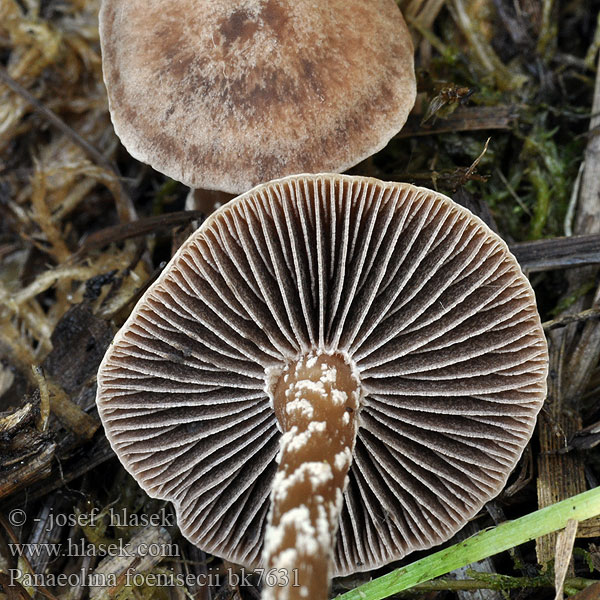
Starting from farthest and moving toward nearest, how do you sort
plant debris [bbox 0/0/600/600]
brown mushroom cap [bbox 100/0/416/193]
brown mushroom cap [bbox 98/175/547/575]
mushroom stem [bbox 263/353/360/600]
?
plant debris [bbox 0/0/600/600]
brown mushroom cap [bbox 100/0/416/193]
brown mushroom cap [bbox 98/175/547/575]
mushroom stem [bbox 263/353/360/600]

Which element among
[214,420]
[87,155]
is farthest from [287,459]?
[87,155]

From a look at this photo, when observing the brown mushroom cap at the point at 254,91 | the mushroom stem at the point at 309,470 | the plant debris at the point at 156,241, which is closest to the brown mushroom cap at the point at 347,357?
the mushroom stem at the point at 309,470

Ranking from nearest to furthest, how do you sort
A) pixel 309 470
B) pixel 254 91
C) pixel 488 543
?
pixel 309 470, pixel 488 543, pixel 254 91

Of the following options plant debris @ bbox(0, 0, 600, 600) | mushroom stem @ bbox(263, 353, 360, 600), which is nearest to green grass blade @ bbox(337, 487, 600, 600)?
plant debris @ bbox(0, 0, 600, 600)

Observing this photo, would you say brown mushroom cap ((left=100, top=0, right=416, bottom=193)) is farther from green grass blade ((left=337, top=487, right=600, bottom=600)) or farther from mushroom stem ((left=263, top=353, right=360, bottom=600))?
green grass blade ((left=337, top=487, right=600, bottom=600))

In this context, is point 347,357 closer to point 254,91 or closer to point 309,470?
point 309,470

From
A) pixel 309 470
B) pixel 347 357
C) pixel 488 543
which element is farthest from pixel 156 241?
pixel 488 543

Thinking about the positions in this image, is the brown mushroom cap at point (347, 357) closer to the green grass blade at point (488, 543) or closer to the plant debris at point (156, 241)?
the green grass blade at point (488, 543)
